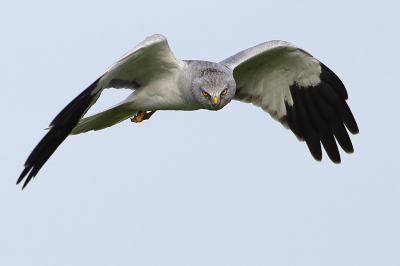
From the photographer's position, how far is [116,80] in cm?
942

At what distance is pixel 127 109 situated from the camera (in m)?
9.84

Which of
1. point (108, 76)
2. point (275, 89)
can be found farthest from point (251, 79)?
point (108, 76)

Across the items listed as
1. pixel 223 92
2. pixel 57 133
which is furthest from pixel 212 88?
pixel 57 133

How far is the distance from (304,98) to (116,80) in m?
3.07

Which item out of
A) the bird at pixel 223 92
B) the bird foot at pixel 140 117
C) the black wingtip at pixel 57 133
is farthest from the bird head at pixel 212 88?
the bird foot at pixel 140 117

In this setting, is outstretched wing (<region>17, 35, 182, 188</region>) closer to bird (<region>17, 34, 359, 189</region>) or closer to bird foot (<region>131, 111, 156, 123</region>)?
bird (<region>17, 34, 359, 189</region>)

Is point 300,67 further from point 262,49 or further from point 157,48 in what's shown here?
point 157,48

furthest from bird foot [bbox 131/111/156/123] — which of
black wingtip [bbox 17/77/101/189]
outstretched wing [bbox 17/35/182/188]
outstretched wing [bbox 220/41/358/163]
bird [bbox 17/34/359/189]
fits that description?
black wingtip [bbox 17/77/101/189]

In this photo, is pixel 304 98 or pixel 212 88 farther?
pixel 304 98

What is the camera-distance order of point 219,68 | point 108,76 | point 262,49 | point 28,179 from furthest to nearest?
point 262,49, point 219,68, point 108,76, point 28,179

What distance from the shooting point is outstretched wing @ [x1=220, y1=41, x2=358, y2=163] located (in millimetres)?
10453

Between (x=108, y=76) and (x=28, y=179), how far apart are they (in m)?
1.58

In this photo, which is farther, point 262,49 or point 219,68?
point 262,49

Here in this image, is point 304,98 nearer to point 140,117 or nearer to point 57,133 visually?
point 140,117
